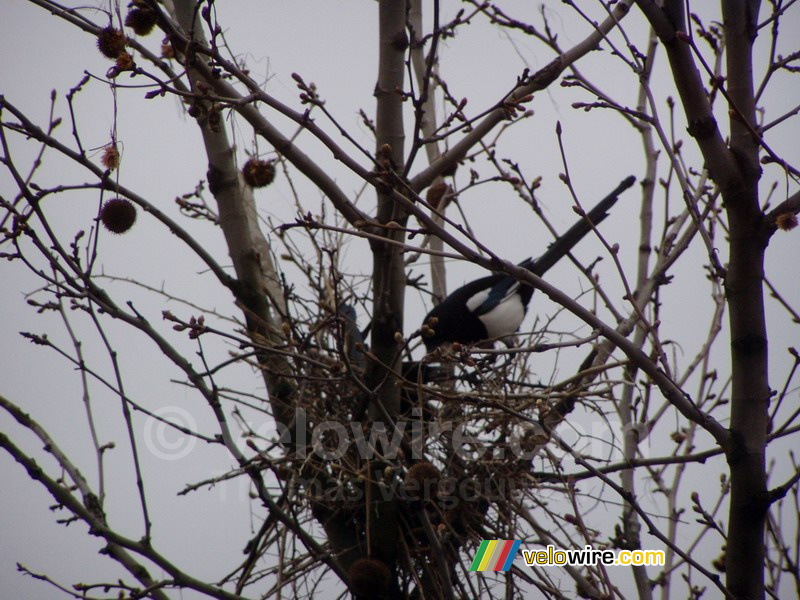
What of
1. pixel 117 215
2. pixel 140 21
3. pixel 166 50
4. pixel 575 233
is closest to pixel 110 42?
pixel 140 21

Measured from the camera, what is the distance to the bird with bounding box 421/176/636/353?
2.77 m

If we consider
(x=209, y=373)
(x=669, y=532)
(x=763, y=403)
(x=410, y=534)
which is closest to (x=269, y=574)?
(x=410, y=534)

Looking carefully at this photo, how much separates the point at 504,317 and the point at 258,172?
4.23ft

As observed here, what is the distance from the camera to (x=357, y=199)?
8.21 ft

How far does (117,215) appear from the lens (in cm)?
164

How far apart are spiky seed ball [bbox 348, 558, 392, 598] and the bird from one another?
3.40 ft

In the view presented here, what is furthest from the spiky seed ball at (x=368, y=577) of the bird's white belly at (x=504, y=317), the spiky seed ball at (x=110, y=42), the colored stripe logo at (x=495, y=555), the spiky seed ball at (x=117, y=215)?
the bird's white belly at (x=504, y=317)

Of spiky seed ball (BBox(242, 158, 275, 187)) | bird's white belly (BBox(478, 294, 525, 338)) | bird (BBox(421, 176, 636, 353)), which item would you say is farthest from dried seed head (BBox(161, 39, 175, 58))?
bird's white belly (BBox(478, 294, 525, 338))

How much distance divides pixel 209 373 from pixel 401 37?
0.84 metres

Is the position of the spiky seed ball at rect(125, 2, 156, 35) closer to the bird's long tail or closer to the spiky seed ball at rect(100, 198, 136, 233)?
the spiky seed ball at rect(100, 198, 136, 233)

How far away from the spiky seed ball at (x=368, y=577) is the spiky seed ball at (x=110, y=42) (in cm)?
114

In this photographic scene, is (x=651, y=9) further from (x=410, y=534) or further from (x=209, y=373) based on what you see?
(x=410, y=534)

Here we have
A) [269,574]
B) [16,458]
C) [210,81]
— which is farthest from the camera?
[269,574]

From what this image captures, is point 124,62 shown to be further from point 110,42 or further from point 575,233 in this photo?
point 575,233
